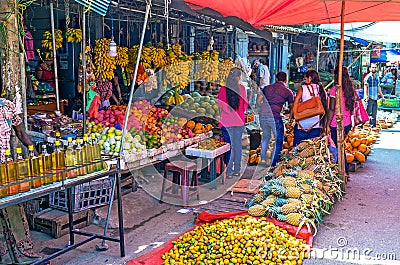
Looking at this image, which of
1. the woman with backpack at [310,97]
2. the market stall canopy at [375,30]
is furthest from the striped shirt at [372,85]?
the woman with backpack at [310,97]

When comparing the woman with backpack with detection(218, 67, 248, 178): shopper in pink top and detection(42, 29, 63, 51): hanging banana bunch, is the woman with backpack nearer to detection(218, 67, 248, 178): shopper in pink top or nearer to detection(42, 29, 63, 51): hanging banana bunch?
detection(218, 67, 248, 178): shopper in pink top

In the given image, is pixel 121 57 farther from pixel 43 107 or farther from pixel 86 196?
pixel 86 196

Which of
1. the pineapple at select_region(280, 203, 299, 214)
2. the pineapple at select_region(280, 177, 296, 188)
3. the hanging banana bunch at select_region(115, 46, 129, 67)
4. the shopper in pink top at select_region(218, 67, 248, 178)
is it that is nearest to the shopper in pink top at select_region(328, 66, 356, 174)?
the shopper in pink top at select_region(218, 67, 248, 178)

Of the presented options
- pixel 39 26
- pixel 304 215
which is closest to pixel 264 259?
pixel 304 215

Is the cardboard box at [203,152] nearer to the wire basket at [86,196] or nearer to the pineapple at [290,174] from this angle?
the pineapple at [290,174]

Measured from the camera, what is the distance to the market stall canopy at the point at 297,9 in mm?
6246

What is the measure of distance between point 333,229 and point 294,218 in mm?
935

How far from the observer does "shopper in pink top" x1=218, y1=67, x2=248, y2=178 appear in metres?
7.07

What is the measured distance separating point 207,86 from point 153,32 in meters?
1.96

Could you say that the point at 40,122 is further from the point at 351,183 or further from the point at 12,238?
the point at 351,183

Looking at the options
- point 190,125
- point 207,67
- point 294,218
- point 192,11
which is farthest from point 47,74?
point 294,218

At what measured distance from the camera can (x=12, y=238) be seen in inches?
160

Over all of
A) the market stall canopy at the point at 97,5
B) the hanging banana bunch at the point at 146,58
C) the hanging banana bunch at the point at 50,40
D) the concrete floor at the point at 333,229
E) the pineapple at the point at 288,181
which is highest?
the hanging banana bunch at the point at 50,40

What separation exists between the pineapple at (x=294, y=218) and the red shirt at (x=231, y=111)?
299 cm
